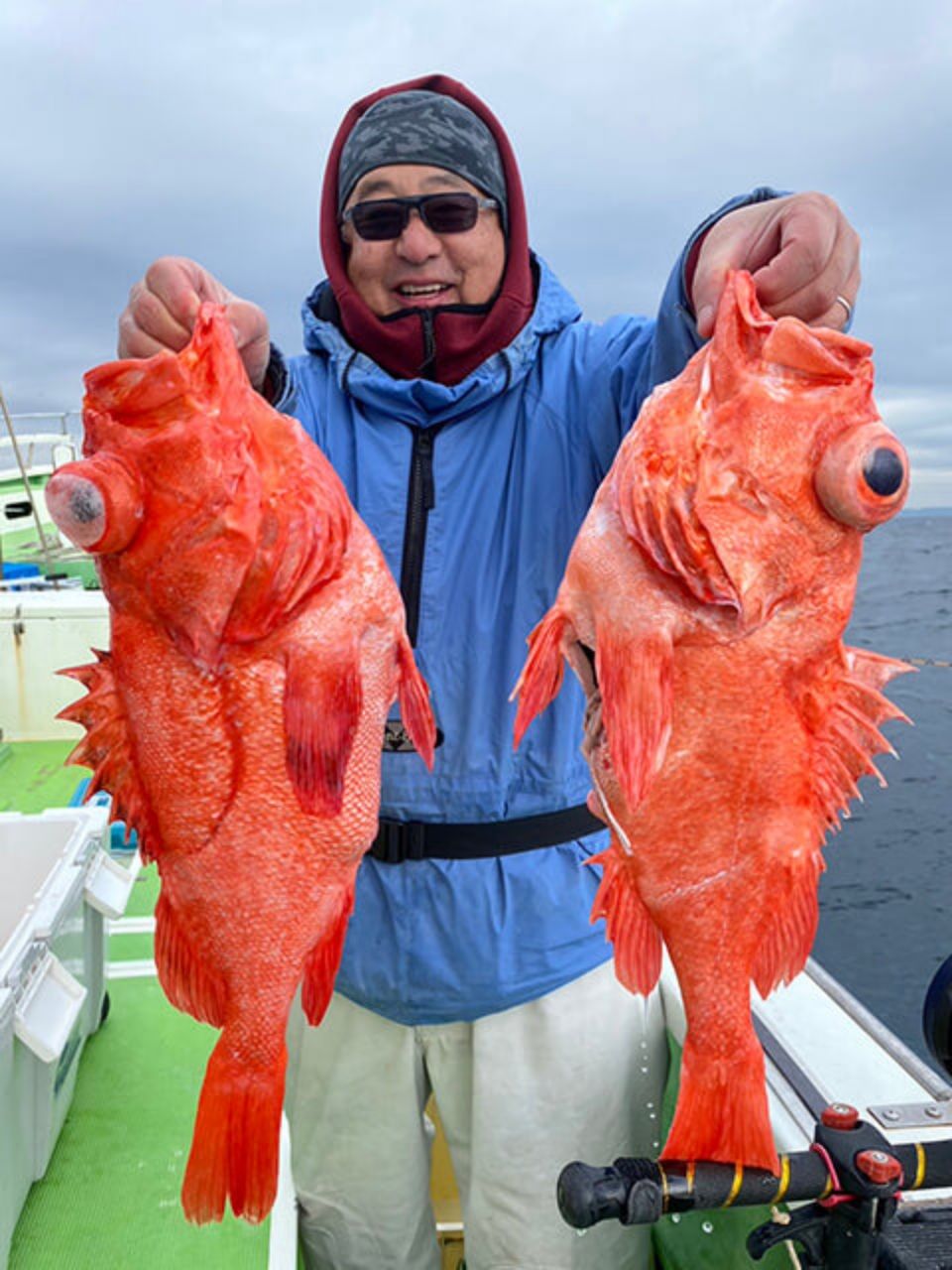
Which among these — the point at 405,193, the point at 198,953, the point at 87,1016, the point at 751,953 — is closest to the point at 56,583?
the point at 87,1016

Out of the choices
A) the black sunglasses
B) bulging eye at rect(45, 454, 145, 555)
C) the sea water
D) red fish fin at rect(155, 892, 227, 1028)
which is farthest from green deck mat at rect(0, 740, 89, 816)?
the sea water

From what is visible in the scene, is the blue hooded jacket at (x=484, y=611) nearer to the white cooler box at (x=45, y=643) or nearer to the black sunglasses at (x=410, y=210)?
the black sunglasses at (x=410, y=210)

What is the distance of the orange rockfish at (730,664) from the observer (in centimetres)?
164

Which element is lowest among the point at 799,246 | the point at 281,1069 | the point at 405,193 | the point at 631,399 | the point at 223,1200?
the point at 223,1200

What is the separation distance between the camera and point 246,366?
2.16m

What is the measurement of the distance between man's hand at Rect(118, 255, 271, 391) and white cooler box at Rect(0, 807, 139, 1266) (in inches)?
71.7

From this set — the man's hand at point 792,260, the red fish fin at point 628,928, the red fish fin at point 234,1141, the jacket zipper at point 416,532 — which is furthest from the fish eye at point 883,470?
the red fish fin at point 234,1141

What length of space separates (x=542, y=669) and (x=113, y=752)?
85 cm

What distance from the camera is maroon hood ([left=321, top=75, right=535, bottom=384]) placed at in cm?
281

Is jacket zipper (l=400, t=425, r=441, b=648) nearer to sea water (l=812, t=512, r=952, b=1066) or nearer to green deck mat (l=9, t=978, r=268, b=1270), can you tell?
green deck mat (l=9, t=978, r=268, b=1270)

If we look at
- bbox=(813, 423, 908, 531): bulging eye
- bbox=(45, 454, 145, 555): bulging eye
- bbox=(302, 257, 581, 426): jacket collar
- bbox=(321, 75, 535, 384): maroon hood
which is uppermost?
bbox=(321, 75, 535, 384): maroon hood

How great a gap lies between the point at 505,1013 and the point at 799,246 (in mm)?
2252

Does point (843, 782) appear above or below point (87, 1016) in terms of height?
above

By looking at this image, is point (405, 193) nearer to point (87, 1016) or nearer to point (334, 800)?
point (334, 800)
